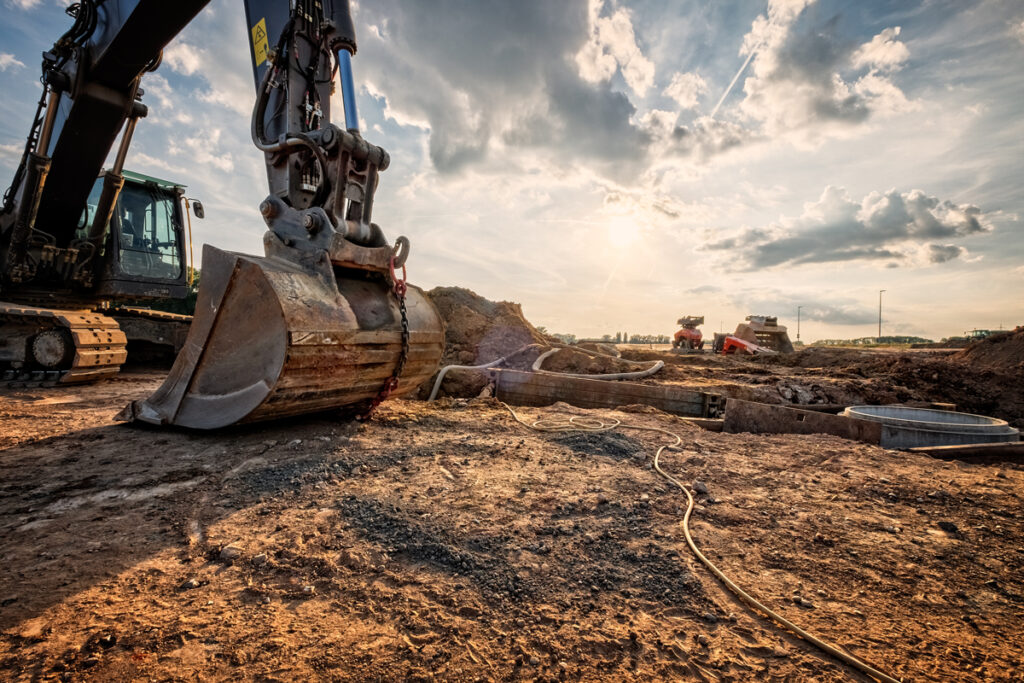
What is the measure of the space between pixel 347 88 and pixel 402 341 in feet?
7.54

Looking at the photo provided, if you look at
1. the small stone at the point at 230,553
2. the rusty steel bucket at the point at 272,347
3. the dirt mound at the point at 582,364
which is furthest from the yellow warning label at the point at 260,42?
the dirt mound at the point at 582,364

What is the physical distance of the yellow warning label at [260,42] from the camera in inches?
182

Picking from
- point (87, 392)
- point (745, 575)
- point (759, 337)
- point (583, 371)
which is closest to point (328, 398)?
point (745, 575)

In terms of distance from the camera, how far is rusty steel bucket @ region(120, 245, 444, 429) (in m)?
3.27

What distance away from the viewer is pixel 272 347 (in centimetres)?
326

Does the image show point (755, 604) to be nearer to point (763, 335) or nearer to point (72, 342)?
point (72, 342)

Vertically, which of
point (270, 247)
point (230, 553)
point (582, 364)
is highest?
point (270, 247)

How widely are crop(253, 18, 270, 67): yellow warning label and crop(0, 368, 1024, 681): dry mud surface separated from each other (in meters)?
3.61

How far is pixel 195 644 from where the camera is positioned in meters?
1.47

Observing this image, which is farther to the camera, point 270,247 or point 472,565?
point 270,247

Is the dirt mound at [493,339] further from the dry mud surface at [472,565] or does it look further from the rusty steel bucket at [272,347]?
the dry mud surface at [472,565]

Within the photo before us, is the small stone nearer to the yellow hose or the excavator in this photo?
the excavator

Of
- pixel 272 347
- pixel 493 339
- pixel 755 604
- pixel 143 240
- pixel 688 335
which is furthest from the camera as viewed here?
pixel 688 335

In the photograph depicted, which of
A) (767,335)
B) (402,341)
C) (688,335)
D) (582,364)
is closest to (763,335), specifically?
(767,335)
